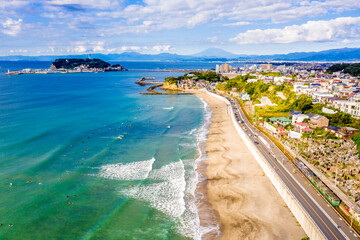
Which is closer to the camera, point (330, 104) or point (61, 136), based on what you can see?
point (61, 136)

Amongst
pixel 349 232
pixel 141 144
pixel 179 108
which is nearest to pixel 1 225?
pixel 141 144

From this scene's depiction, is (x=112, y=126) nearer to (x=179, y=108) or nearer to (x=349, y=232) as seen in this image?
(x=179, y=108)

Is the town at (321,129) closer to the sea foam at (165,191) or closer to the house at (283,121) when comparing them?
the house at (283,121)

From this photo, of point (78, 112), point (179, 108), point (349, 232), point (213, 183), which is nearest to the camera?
point (349, 232)

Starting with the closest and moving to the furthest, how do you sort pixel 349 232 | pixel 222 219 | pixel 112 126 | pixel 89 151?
pixel 349 232, pixel 222 219, pixel 89 151, pixel 112 126

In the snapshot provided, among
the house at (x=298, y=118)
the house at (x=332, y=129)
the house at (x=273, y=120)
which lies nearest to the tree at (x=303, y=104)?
the house at (x=298, y=118)

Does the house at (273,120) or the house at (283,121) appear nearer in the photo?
the house at (283,121)

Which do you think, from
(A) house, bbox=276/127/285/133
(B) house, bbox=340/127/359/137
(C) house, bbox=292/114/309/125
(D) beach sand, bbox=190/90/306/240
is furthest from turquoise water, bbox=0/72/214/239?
(B) house, bbox=340/127/359/137
